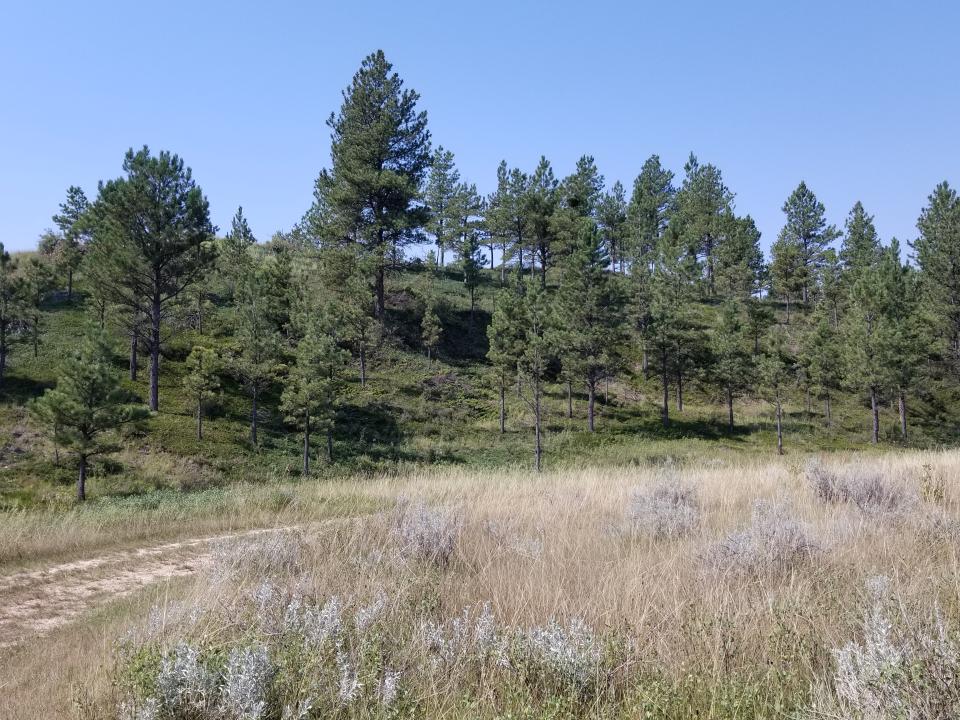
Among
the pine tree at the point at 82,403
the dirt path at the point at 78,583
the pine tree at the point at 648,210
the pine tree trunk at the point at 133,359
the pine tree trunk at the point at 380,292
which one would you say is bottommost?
the dirt path at the point at 78,583

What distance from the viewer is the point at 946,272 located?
4969 centimetres

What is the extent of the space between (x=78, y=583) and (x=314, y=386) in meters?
23.2

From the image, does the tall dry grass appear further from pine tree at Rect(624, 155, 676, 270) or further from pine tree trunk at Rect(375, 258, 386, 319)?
pine tree at Rect(624, 155, 676, 270)

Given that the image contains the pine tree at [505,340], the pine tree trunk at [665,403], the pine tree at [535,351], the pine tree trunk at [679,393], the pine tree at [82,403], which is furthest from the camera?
the pine tree trunk at [679,393]

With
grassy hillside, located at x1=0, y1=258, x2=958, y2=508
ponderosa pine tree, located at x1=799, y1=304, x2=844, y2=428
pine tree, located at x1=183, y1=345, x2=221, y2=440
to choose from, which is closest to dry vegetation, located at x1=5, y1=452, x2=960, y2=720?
grassy hillside, located at x1=0, y1=258, x2=958, y2=508

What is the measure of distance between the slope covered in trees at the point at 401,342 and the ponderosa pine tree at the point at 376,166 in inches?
7.1

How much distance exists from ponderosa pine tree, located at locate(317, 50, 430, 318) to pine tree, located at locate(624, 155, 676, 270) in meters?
24.0

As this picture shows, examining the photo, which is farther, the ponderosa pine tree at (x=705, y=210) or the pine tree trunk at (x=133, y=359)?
the ponderosa pine tree at (x=705, y=210)

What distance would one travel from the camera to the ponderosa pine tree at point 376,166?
145 feet

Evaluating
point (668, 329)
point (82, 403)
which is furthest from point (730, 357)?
point (82, 403)

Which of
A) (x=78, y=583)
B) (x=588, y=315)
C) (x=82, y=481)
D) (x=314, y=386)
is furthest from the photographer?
(x=588, y=315)

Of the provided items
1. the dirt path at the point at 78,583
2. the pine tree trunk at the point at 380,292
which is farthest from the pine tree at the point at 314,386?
the dirt path at the point at 78,583

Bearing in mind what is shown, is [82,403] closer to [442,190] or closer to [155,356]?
[155,356]

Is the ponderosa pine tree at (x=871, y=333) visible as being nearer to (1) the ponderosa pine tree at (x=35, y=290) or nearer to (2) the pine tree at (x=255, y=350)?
(2) the pine tree at (x=255, y=350)
